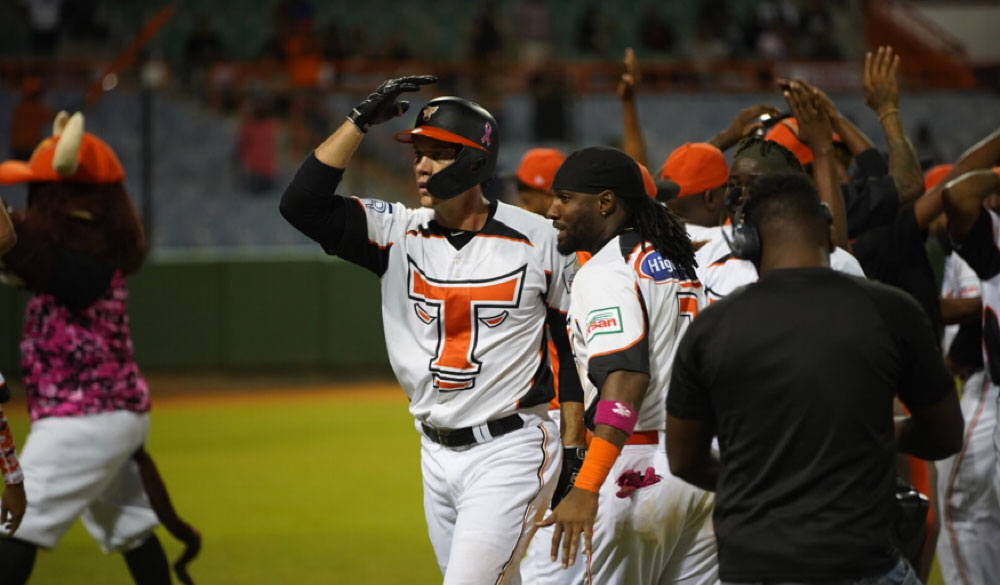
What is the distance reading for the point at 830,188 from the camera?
5129 mm

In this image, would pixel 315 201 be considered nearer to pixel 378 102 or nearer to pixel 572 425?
pixel 378 102

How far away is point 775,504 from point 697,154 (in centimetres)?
272

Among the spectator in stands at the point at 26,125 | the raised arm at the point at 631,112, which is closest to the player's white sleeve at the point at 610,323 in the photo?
the raised arm at the point at 631,112

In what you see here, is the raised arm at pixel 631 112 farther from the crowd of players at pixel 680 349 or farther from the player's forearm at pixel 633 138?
the crowd of players at pixel 680 349

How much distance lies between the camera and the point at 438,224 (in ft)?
15.6

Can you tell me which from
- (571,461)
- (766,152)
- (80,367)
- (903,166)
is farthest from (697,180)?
(80,367)

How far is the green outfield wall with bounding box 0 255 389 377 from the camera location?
1636cm

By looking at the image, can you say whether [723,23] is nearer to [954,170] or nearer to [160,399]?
[160,399]

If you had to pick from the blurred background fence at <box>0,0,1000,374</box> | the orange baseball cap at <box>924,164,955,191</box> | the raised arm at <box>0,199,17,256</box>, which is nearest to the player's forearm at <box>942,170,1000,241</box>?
the orange baseball cap at <box>924,164,955,191</box>

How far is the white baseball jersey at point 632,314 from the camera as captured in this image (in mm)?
4078

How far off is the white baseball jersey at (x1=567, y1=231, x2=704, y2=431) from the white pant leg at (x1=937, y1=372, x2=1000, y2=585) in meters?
2.61

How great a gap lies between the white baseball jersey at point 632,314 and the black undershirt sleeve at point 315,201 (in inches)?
38.3

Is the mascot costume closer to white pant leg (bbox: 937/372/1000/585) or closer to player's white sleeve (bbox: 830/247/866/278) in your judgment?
player's white sleeve (bbox: 830/247/866/278)

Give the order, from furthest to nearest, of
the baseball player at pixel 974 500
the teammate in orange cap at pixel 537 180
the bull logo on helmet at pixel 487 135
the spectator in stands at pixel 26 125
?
the spectator in stands at pixel 26 125, the teammate in orange cap at pixel 537 180, the baseball player at pixel 974 500, the bull logo on helmet at pixel 487 135
